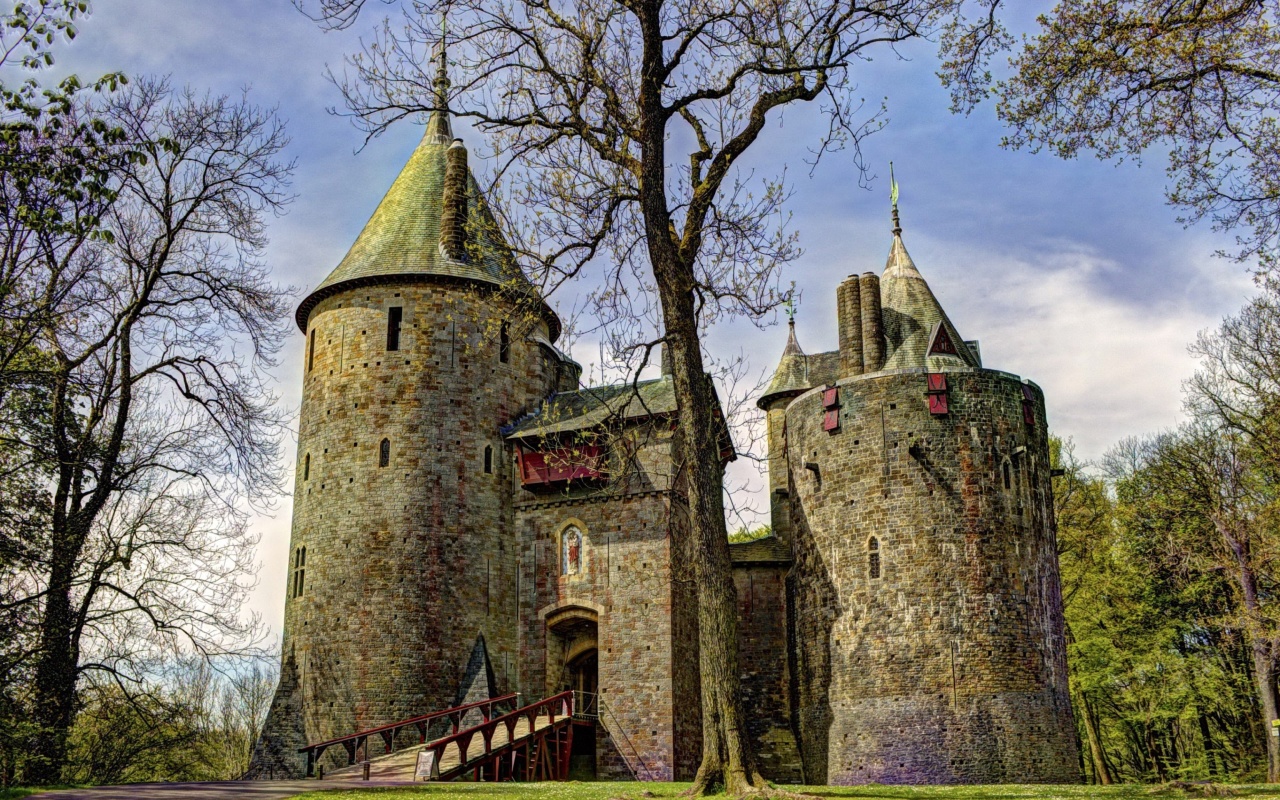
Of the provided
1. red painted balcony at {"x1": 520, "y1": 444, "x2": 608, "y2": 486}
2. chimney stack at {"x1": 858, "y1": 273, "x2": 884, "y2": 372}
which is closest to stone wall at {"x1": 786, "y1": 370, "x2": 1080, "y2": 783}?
chimney stack at {"x1": 858, "y1": 273, "x2": 884, "y2": 372}

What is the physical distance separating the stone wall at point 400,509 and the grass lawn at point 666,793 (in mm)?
9820

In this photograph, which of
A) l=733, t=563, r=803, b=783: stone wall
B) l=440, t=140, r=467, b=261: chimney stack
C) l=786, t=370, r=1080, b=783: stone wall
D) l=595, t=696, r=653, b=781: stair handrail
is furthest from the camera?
l=440, t=140, r=467, b=261: chimney stack

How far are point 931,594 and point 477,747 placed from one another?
34.2ft

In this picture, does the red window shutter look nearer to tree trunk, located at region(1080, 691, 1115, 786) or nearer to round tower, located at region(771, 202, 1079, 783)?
round tower, located at region(771, 202, 1079, 783)

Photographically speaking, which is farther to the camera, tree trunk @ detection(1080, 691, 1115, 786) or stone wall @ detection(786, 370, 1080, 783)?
tree trunk @ detection(1080, 691, 1115, 786)

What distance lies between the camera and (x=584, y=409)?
29562mm

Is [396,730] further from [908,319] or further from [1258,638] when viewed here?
[1258,638]

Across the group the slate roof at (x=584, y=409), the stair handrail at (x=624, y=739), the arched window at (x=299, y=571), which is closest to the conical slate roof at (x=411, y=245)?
→ the slate roof at (x=584, y=409)

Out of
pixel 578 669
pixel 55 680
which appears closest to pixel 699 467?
pixel 55 680

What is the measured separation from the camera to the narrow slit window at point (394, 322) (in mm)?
29109

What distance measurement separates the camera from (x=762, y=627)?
29.9 m

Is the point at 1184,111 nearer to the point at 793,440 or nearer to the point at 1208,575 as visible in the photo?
the point at 793,440

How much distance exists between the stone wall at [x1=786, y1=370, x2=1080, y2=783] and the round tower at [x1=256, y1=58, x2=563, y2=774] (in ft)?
26.8

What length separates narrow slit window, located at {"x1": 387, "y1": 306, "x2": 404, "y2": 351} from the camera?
95.5ft
